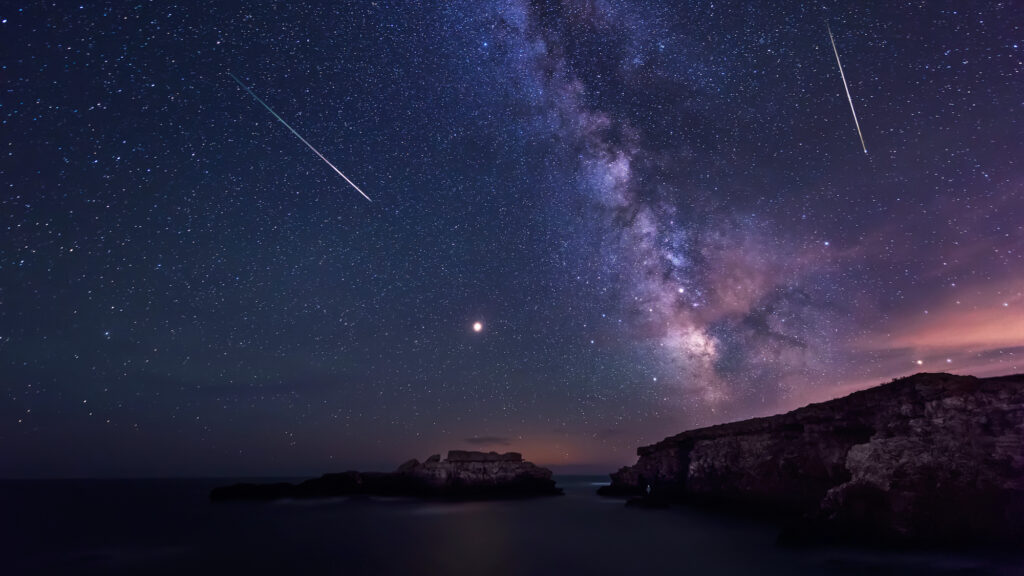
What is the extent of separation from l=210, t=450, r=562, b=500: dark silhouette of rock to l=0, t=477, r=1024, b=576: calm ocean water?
2132 centimetres

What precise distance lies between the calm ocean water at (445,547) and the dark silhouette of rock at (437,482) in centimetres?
2132

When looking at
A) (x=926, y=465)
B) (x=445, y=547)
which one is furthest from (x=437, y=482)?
(x=926, y=465)

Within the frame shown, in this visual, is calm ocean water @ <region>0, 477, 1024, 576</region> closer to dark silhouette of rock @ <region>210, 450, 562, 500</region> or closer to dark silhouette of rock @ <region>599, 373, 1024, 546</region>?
dark silhouette of rock @ <region>599, 373, 1024, 546</region>

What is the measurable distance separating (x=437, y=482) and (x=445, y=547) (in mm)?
42464

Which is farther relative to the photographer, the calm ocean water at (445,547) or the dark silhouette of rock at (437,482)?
the dark silhouette of rock at (437,482)

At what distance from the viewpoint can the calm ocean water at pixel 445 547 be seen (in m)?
20.9

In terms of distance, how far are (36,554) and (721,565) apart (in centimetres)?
4296

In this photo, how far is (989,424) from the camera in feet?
71.4

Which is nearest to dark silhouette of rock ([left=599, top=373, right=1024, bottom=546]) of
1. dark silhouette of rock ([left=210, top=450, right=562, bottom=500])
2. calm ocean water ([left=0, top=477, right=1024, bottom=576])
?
calm ocean water ([left=0, top=477, right=1024, bottom=576])

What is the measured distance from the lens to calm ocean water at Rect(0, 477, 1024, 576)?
68.4 feet

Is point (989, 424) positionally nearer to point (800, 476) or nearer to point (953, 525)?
point (953, 525)

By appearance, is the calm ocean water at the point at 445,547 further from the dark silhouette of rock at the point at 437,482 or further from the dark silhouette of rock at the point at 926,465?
the dark silhouette of rock at the point at 437,482

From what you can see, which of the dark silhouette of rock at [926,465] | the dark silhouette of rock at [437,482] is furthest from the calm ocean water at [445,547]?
the dark silhouette of rock at [437,482]

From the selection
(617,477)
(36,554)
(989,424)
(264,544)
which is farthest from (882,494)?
(617,477)
